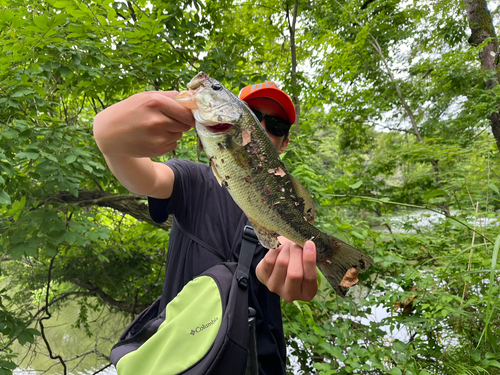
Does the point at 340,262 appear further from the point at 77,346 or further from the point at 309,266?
the point at 77,346

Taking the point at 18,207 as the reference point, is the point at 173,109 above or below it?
above

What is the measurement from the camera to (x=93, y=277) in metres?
4.35

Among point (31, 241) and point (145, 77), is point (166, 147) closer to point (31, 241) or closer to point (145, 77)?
point (31, 241)

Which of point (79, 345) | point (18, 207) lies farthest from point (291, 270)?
point (79, 345)

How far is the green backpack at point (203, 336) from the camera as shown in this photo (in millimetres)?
1129

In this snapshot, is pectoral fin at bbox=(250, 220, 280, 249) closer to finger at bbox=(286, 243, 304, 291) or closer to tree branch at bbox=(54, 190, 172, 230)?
finger at bbox=(286, 243, 304, 291)

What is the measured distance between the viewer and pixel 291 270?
1.24 m

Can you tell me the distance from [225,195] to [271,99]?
840mm

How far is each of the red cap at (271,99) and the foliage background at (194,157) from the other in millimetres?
840

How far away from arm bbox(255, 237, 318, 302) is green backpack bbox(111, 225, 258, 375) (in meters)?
0.13

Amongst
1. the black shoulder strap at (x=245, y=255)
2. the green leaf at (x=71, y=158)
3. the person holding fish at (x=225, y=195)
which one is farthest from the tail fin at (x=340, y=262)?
the green leaf at (x=71, y=158)

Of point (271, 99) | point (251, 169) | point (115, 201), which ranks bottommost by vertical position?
point (115, 201)

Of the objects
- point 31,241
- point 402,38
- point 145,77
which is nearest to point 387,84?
point 402,38

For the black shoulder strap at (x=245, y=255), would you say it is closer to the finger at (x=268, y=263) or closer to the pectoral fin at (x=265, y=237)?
the finger at (x=268, y=263)
